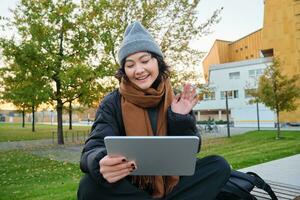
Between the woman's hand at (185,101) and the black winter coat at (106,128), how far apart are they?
0.13ft

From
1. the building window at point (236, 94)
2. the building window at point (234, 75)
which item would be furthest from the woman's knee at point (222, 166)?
the building window at point (236, 94)

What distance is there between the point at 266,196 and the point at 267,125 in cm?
3359

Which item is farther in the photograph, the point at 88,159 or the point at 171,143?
the point at 88,159

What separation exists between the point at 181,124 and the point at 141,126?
0.93 feet

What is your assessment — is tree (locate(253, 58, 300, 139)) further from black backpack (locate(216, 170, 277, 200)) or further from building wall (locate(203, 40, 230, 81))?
building wall (locate(203, 40, 230, 81))

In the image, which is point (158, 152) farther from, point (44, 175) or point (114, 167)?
point (44, 175)

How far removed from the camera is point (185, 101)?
2.28 meters

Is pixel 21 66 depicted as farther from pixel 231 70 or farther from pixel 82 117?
pixel 82 117

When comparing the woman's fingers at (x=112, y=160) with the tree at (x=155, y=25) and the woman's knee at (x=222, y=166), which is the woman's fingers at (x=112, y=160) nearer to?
the woman's knee at (x=222, y=166)

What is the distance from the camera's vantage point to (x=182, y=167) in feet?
6.83

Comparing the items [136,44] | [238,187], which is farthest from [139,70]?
[238,187]

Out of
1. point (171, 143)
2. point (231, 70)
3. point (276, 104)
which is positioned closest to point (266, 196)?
point (171, 143)

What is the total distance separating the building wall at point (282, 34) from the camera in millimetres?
39188

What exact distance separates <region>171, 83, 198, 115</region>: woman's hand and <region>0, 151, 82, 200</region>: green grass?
3795 mm
